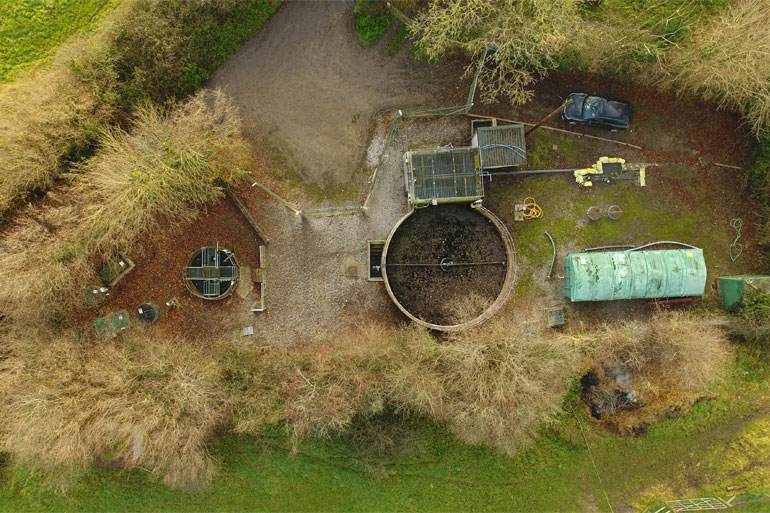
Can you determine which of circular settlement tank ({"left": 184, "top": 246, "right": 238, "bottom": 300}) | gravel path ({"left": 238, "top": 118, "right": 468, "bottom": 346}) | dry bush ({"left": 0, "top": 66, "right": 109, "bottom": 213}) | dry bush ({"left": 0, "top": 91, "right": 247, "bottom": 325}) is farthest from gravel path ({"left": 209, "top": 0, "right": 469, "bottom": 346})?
dry bush ({"left": 0, "top": 66, "right": 109, "bottom": 213})

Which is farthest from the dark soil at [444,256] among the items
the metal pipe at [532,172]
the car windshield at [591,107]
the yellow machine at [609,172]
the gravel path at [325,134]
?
the car windshield at [591,107]

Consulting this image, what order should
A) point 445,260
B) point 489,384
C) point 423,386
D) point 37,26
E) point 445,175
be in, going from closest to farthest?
1. point 489,384
2. point 423,386
3. point 445,175
4. point 37,26
5. point 445,260

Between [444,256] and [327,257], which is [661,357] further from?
[327,257]

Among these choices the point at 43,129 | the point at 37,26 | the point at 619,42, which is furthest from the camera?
the point at 37,26

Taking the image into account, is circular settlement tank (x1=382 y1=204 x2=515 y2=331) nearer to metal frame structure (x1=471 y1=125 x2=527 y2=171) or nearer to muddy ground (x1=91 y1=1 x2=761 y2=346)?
muddy ground (x1=91 y1=1 x2=761 y2=346)

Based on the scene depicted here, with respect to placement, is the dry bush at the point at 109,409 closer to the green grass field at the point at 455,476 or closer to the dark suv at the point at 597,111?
the green grass field at the point at 455,476

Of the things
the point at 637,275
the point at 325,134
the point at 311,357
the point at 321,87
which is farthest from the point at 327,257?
the point at 637,275
